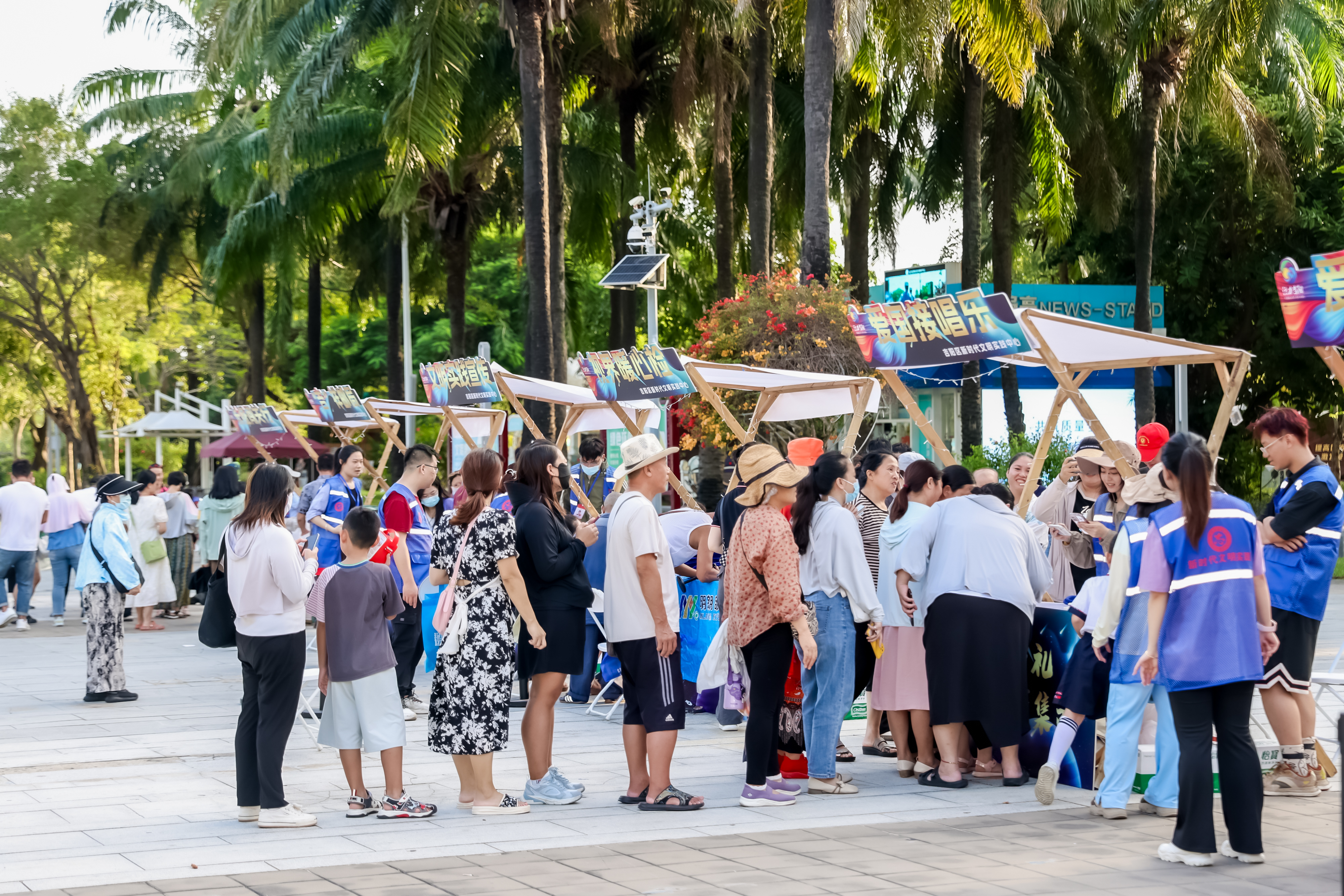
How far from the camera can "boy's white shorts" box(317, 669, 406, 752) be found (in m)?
7.09

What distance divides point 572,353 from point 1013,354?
26.3m

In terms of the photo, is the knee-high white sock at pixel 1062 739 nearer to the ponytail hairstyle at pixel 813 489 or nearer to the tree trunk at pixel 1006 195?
the ponytail hairstyle at pixel 813 489

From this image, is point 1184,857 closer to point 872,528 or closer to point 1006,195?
point 872,528

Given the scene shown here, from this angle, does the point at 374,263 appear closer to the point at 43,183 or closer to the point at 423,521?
the point at 43,183

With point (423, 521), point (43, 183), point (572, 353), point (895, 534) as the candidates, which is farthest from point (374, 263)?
point (895, 534)

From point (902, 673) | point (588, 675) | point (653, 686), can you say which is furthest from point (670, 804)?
point (588, 675)

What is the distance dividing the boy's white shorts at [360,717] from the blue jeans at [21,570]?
467 inches

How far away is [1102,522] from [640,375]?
20.1 feet

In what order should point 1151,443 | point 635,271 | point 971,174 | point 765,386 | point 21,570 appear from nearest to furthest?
point 1151,443 < point 765,386 < point 21,570 < point 635,271 < point 971,174

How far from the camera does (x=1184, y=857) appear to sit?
19.4ft

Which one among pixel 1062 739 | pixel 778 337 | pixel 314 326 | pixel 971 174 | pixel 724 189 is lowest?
pixel 1062 739

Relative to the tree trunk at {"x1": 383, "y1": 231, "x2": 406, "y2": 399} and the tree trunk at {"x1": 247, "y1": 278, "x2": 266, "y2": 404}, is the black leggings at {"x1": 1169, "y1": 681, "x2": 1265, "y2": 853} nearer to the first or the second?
the tree trunk at {"x1": 383, "y1": 231, "x2": 406, "y2": 399}

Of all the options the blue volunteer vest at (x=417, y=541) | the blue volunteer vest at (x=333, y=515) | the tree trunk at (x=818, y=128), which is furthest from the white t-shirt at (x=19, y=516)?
the tree trunk at (x=818, y=128)

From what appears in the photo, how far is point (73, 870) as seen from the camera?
6.09 meters
